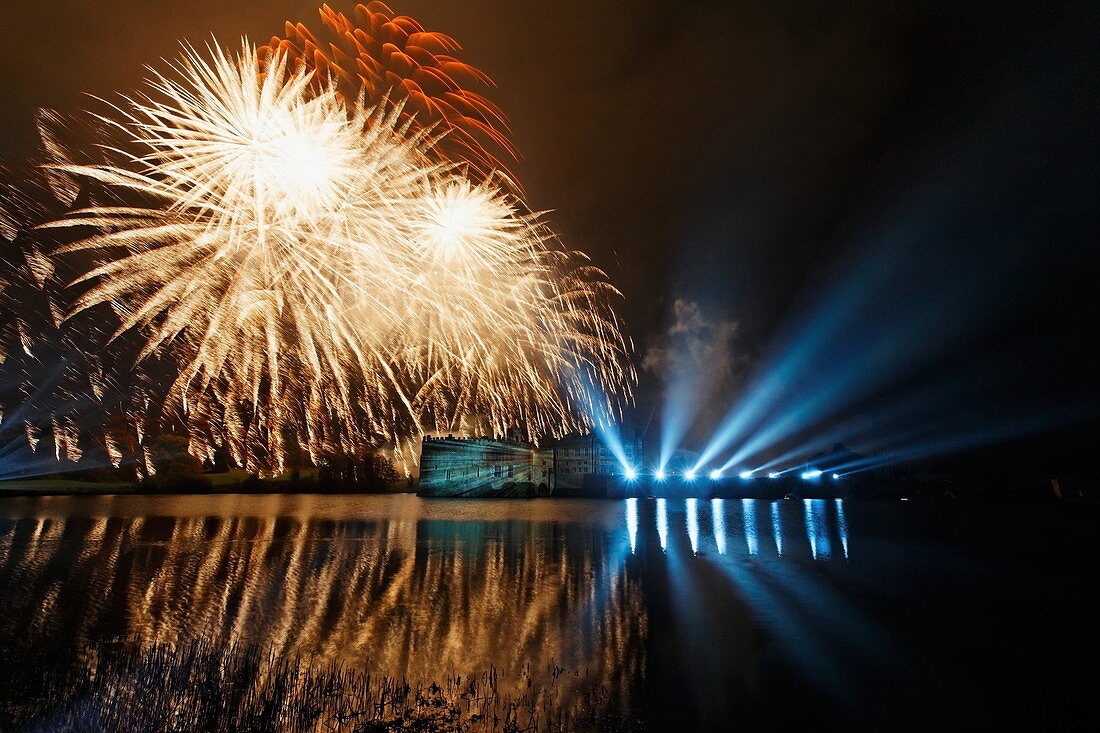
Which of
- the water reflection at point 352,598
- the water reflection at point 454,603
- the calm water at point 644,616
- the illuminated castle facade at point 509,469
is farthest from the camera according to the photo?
the illuminated castle facade at point 509,469

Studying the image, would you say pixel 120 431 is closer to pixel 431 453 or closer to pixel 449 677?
pixel 431 453

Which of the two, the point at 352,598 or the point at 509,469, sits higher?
the point at 509,469

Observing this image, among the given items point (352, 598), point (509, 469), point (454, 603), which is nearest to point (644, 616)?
point (454, 603)

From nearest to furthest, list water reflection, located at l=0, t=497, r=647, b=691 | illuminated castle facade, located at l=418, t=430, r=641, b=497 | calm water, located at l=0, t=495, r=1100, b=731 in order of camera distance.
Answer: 1. calm water, located at l=0, t=495, r=1100, b=731
2. water reflection, located at l=0, t=497, r=647, b=691
3. illuminated castle facade, located at l=418, t=430, r=641, b=497

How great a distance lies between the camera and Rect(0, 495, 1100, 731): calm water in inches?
438

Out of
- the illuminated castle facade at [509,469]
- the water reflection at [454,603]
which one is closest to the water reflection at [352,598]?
the water reflection at [454,603]

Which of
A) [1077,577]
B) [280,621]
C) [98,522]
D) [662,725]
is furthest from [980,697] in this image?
[98,522]

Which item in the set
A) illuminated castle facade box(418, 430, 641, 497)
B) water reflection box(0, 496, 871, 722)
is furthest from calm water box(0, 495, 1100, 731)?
illuminated castle facade box(418, 430, 641, 497)

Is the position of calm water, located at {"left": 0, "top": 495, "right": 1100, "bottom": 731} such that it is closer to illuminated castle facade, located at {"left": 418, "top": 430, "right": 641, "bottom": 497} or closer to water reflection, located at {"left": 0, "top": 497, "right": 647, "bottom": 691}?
water reflection, located at {"left": 0, "top": 497, "right": 647, "bottom": 691}

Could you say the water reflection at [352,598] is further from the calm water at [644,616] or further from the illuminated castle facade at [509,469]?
the illuminated castle facade at [509,469]

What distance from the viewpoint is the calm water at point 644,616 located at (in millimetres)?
11133

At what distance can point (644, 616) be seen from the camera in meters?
16.3

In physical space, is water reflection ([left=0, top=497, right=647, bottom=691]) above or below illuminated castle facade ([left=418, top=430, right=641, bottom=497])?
below

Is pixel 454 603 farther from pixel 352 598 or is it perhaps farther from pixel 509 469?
pixel 509 469
